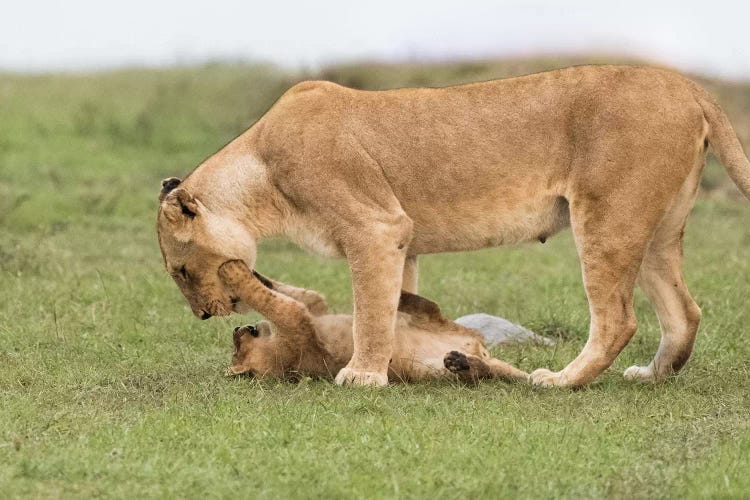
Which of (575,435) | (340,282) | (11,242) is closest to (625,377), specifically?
(575,435)

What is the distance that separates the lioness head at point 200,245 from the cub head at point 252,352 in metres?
0.13

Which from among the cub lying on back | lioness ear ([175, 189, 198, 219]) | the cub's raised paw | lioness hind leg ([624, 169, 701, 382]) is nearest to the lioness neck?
lioness ear ([175, 189, 198, 219])

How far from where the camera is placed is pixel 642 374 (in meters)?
6.91

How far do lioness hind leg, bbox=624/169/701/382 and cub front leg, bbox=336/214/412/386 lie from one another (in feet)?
4.18

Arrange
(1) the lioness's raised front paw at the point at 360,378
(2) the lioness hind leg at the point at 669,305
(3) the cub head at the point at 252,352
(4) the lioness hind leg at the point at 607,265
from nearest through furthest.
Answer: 1. (4) the lioness hind leg at the point at 607,265
2. (1) the lioness's raised front paw at the point at 360,378
3. (3) the cub head at the point at 252,352
4. (2) the lioness hind leg at the point at 669,305

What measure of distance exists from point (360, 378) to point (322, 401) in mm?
417

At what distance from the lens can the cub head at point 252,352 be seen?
6.74m

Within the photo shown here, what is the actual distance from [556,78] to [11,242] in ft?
17.9

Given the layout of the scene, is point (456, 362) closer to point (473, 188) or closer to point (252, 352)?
point (473, 188)

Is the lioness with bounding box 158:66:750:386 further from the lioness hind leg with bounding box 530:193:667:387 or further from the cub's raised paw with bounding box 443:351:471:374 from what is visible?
the cub's raised paw with bounding box 443:351:471:374

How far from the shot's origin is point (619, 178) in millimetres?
6387

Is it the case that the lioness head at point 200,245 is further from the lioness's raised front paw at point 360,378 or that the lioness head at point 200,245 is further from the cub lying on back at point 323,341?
the lioness's raised front paw at point 360,378

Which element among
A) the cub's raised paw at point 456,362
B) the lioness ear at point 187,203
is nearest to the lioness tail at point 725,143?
the cub's raised paw at point 456,362

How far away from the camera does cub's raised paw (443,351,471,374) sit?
21.4ft
